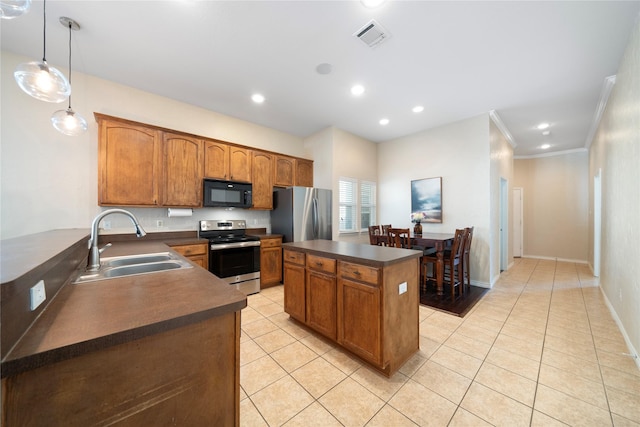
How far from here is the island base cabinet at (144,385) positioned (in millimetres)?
634

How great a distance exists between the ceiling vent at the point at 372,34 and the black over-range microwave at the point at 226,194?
267cm

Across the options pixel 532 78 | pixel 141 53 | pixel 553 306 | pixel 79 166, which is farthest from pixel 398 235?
pixel 79 166

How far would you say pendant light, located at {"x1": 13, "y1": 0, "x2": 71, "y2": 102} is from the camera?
1.49 meters

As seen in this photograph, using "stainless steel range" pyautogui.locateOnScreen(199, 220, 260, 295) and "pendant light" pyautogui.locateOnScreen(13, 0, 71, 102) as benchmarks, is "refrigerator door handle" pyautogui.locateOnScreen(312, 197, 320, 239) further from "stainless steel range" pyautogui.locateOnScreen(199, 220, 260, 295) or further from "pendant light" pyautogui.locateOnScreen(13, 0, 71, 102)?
"pendant light" pyautogui.locateOnScreen(13, 0, 71, 102)

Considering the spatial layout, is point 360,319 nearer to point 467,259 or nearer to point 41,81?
point 41,81

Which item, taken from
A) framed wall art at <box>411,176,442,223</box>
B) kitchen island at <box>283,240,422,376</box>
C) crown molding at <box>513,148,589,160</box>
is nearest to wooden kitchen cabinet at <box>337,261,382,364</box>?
kitchen island at <box>283,240,422,376</box>

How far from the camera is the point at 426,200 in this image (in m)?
4.73

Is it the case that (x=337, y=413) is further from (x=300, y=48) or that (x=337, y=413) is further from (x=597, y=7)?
(x=597, y=7)

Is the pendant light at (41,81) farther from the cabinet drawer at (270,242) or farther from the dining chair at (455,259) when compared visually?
the dining chair at (455,259)

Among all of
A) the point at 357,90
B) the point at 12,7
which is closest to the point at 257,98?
the point at 357,90

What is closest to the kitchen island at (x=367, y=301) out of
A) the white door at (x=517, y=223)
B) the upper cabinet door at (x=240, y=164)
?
the upper cabinet door at (x=240, y=164)

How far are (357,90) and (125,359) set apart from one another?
3.51 m

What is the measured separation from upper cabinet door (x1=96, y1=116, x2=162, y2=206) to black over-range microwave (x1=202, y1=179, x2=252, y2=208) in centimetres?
63

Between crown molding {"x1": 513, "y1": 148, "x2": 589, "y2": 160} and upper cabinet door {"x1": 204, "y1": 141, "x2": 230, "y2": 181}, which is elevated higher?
crown molding {"x1": 513, "y1": 148, "x2": 589, "y2": 160}
